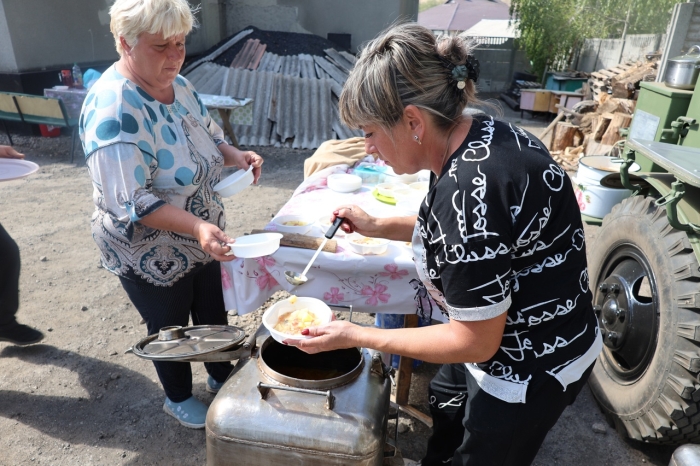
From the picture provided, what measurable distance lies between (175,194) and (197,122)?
0.39m

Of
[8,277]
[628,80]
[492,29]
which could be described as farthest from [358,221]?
[492,29]

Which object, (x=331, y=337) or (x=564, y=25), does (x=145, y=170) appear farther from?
(x=564, y=25)

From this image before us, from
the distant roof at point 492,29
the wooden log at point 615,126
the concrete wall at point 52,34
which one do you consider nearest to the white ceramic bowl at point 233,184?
the wooden log at point 615,126

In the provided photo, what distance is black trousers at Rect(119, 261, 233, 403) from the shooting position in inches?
88.4

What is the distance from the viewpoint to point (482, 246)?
1.12 meters

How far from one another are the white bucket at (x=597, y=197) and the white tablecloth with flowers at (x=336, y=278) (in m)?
3.59

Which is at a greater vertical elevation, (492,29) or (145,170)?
(492,29)

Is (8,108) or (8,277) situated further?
(8,108)

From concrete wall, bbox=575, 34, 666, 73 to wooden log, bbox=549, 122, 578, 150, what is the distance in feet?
11.4

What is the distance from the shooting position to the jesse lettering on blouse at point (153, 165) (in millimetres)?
1818

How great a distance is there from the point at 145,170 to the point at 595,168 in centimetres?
479

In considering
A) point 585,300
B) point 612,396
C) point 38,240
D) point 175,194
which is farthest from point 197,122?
point 38,240

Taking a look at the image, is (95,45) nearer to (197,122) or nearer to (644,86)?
(197,122)

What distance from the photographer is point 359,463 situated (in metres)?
1.50
